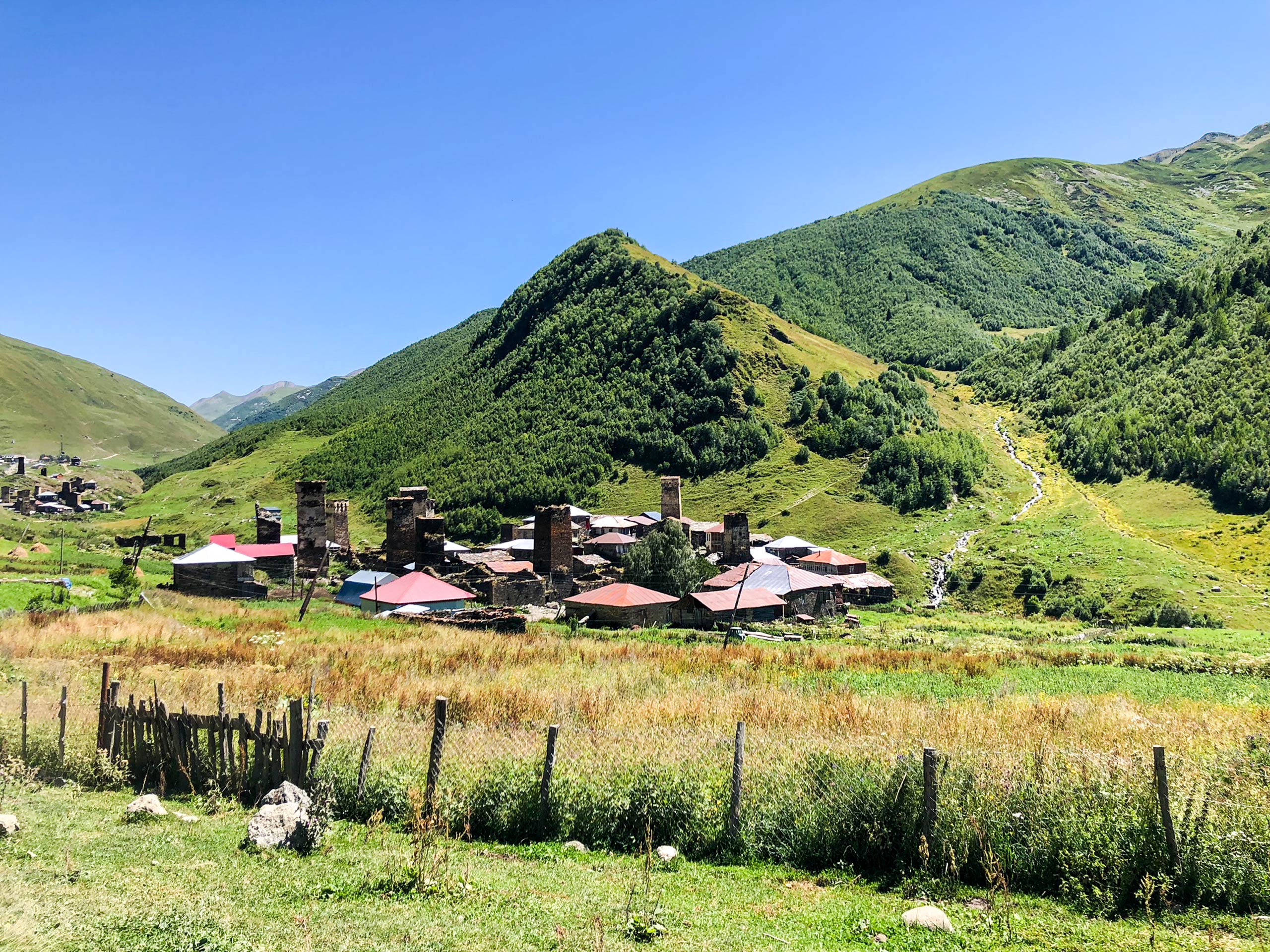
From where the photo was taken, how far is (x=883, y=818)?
8.66 m

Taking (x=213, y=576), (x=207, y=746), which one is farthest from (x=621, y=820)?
(x=213, y=576)

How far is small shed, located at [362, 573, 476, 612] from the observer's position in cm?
3225

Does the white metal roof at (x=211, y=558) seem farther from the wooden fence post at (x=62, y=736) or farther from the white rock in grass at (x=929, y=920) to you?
the white rock in grass at (x=929, y=920)

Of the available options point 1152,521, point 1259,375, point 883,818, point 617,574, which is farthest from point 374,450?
point 883,818

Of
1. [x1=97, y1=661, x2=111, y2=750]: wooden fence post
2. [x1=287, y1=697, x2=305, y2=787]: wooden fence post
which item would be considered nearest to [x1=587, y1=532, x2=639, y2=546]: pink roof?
[x1=97, y1=661, x2=111, y2=750]: wooden fence post

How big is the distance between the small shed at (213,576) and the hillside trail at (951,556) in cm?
3983

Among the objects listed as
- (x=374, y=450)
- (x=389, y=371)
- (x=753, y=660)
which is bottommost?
(x=753, y=660)

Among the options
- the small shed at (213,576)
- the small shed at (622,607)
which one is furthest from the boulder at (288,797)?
the small shed at (213,576)

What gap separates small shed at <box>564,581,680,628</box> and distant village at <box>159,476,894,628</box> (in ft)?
0.16

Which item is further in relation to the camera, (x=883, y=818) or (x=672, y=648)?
(x=672, y=648)

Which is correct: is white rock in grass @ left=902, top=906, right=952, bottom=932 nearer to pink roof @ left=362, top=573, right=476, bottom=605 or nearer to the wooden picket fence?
the wooden picket fence

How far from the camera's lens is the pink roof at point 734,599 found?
113 feet

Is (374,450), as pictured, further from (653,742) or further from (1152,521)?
(653,742)

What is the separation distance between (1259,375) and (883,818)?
92.4 m
